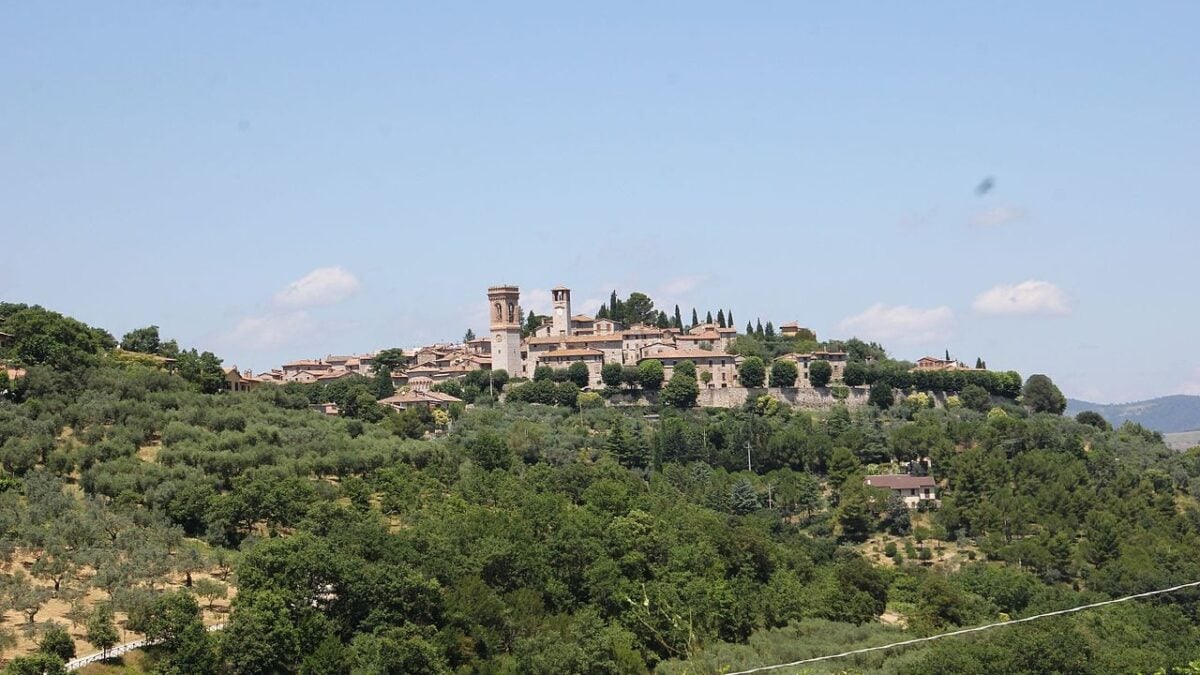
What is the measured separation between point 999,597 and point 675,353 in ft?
131

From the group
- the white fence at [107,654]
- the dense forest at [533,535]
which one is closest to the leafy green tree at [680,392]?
the dense forest at [533,535]

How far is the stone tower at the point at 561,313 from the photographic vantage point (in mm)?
96750

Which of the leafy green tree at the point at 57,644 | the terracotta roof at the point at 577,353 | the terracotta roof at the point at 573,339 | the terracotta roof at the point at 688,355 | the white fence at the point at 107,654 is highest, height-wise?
the terracotta roof at the point at 573,339

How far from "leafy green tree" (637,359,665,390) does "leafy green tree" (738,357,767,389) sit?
186 inches

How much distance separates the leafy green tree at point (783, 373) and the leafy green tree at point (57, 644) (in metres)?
58.3

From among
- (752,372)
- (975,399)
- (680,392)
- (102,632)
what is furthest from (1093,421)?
(102,632)

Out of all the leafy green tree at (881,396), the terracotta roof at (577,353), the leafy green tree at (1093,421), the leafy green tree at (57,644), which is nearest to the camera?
the leafy green tree at (57,644)

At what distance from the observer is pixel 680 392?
271 feet

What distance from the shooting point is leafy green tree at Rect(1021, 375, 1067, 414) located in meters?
90.3

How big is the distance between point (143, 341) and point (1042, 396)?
171 ft

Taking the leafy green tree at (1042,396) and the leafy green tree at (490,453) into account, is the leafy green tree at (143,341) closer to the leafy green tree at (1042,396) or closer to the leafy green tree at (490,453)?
the leafy green tree at (490,453)

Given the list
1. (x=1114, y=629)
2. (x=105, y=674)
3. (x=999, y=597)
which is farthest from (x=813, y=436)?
(x=105, y=674)

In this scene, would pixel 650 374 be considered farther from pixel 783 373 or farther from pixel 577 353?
pixel 783 373

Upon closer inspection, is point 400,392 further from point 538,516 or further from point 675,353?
point 538,516
